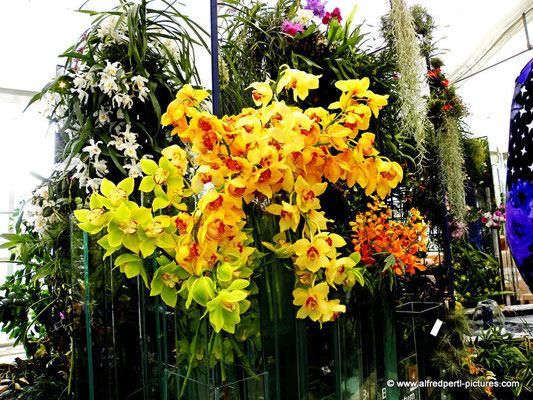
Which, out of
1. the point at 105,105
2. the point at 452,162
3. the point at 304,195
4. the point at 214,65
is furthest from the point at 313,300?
the point at 452,162

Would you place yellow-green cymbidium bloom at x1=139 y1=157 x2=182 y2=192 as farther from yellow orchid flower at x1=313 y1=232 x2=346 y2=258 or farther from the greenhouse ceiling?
the greenhouse ceiling

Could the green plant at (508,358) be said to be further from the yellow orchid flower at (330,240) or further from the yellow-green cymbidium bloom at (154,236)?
the yellow-green cymbidium bloom at (154,236)

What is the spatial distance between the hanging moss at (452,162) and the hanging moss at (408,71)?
675 millimetres

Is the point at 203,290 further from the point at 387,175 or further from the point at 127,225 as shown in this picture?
the point at 387,175

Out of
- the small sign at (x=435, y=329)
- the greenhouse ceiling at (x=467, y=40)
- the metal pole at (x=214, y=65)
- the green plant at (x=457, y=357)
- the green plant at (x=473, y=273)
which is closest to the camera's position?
the metal pole at (x=214, y=65)

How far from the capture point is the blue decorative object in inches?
28.7

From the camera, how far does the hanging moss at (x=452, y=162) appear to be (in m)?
2.47

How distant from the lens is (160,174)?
662 millimetres

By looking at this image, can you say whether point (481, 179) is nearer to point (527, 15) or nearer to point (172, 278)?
point (527, 15)

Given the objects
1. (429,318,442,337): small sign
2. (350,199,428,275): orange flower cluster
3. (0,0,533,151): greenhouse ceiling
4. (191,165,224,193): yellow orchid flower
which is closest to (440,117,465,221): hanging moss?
(0,0,533,151): greenhouse ceiling

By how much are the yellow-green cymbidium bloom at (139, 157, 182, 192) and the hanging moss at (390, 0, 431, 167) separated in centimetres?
131

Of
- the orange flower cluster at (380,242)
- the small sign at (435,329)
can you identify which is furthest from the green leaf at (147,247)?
the small sign at (435,329)

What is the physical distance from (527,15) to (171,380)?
112 inches

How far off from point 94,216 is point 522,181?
27.5 inches
